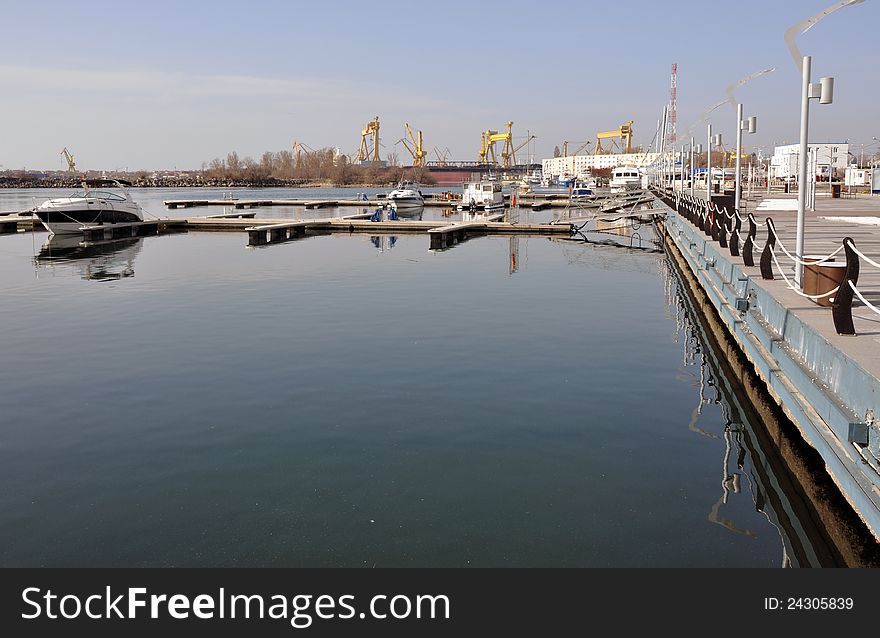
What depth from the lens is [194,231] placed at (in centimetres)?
6162

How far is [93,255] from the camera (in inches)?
1788

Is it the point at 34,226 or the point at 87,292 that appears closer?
the point at 87,292

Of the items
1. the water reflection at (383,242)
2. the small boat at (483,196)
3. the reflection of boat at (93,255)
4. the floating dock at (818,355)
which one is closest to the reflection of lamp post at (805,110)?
the floating dock at (818,355)

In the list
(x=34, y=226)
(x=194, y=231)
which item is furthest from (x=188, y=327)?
(x=34, y=226)

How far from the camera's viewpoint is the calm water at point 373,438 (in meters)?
9.76

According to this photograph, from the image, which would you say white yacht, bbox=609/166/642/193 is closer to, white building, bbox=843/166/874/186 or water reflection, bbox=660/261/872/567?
white building, bbox=843/166/874/186

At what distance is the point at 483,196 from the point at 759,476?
219 feet

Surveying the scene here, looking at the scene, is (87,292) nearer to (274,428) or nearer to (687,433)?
(274,428)

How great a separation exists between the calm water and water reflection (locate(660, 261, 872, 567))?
0.24 ft

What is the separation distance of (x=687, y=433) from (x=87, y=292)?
24.8m

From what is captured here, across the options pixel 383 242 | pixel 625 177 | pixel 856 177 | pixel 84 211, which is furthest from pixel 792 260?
pixel 625 177

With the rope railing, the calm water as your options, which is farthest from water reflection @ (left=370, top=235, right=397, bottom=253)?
the calm water

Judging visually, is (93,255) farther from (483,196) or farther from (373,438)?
(483,196)

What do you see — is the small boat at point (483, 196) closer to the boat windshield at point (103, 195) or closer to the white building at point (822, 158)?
the boat windshield at point (103, 195)
